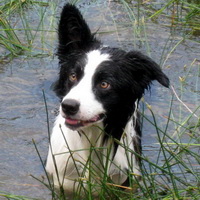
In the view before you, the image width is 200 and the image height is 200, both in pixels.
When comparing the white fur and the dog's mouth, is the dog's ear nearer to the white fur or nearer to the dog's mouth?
the white fur

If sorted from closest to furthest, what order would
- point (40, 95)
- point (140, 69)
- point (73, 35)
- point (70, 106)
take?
point (70, 106), point (140, 69), point (73, 35), point (40, 95)

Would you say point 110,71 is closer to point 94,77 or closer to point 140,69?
point 94,77

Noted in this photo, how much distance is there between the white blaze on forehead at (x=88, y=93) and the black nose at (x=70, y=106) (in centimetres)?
3

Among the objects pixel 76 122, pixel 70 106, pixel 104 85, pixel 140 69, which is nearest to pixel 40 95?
pixel 140 69

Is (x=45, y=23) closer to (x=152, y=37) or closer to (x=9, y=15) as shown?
(x=9, y=15)

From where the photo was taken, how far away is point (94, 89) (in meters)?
4.22

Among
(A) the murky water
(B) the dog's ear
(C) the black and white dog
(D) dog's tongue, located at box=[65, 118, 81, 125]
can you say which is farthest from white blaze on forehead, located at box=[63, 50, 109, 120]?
(A) the murky water

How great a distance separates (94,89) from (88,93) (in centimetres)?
9

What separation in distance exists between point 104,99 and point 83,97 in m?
0.28

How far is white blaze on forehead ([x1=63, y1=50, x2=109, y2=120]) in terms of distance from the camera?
13.2ft

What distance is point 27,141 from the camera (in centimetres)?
561

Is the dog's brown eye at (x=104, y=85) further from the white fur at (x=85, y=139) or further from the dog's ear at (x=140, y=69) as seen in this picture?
the dog's ear at (x=140, y=69)

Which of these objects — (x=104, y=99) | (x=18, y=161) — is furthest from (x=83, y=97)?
(x=18, y=161)

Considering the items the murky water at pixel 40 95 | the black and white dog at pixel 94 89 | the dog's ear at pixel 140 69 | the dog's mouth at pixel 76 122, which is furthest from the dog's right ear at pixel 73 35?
the murky water at pixel 40 95
